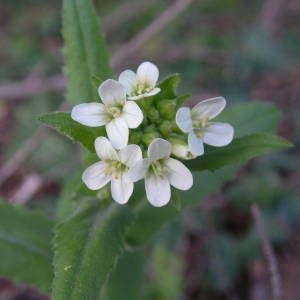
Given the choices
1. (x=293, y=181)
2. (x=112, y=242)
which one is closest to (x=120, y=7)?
(x=293, y=181)

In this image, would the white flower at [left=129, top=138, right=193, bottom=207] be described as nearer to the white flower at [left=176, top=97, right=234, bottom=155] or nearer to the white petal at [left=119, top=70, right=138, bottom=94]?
the white flower at [left=176, top=97, right=234, bottom=155]

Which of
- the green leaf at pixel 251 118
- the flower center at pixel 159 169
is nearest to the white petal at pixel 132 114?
the flower center at pixel 159 169

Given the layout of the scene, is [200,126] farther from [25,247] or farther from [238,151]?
[25,247]

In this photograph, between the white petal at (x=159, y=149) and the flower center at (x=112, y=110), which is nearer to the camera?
the white petal at (x=159, y=149)

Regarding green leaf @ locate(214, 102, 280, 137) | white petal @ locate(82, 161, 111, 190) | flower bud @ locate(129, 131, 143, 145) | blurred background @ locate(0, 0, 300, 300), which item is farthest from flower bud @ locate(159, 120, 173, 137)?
blurred background @ locate(0, 0, 300, 300)

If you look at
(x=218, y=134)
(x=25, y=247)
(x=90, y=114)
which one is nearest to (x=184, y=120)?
(x=218, y=134)

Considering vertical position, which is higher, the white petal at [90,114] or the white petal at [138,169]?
the white petal at [90,114]

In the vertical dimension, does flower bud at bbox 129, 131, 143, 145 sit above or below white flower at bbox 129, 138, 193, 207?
above

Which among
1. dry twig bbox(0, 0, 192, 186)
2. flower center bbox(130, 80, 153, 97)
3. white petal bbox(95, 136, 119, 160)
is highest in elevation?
dry twig bbox(0, 0, 192, 186)

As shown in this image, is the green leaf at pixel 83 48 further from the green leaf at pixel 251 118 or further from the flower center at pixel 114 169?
the green leaf at pixel 251 118

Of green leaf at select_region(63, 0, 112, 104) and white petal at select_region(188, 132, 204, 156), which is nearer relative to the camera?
white petal at select_region(188, 132, 204, 156)
